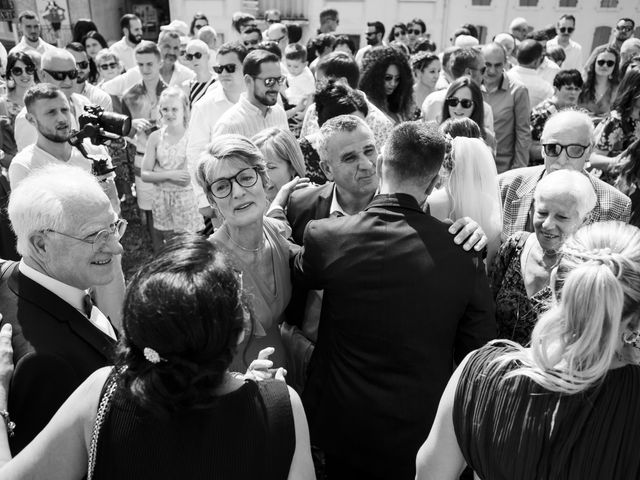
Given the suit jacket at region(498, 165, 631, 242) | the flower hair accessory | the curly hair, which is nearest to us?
the flower hair accessory

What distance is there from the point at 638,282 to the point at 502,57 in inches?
185

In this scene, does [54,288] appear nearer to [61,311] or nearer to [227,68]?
[61,311]

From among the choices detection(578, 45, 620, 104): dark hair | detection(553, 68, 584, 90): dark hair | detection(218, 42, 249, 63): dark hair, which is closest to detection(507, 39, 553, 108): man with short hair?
detection(578, 45, 620, 104): dark hair

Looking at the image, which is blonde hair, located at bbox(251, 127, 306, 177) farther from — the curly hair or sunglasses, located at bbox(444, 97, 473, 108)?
the curly hair

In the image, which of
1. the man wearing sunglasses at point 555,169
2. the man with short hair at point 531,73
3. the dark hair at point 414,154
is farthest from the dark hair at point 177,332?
the man with short hair at point 531,73

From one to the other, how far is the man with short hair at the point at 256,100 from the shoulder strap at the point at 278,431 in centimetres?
320

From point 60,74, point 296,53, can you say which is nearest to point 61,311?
point 60,74

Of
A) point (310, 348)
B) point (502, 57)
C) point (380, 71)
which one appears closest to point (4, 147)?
point (380, 71)

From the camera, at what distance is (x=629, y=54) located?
6820 millimetres

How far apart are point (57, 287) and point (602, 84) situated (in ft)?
22.3

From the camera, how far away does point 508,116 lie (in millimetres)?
5281

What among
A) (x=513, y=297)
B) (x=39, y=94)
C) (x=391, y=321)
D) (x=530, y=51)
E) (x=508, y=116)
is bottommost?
(x=513, y=297)

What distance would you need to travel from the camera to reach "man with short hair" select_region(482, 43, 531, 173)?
17.1ft

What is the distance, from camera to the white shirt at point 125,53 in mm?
8867
